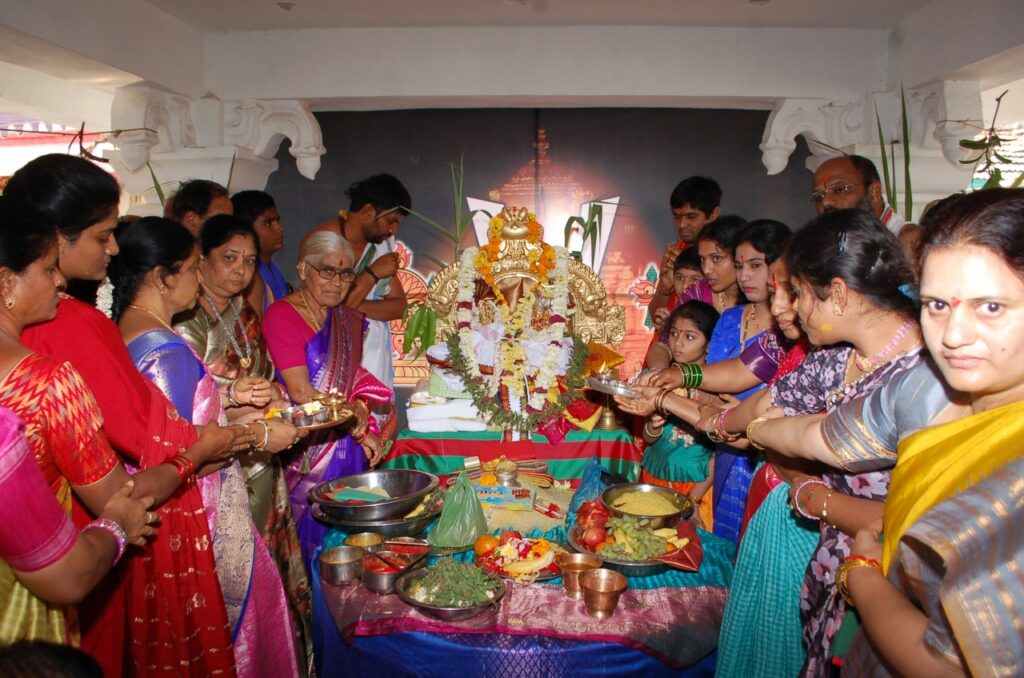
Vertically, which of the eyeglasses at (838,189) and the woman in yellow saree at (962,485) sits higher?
the eyeglasses at (838,189)

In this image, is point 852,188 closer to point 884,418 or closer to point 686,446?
point 686,446

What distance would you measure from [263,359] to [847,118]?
5228 millimetres

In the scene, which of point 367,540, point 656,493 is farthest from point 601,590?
point 367,540

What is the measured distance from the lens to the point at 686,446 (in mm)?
3633

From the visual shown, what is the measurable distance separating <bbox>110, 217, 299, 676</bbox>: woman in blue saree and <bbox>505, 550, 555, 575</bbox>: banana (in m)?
1.01

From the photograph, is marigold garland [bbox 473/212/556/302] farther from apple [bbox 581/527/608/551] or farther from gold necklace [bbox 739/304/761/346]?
apple [bbox 581/527/608/551]

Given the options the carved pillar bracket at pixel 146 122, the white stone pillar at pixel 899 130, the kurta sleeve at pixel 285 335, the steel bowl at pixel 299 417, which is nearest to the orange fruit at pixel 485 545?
the steel bowl at pixel 299 417

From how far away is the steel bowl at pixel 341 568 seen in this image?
2.34 meters

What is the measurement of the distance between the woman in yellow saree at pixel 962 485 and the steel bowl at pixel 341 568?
1488 millimetres

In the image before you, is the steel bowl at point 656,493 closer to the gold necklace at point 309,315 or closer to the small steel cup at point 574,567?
the small steel cup at point 574,567

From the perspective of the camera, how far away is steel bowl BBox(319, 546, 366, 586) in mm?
2344

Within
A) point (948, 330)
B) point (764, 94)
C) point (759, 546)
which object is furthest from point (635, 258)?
point (948, 330)

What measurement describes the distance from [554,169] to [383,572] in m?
5.35

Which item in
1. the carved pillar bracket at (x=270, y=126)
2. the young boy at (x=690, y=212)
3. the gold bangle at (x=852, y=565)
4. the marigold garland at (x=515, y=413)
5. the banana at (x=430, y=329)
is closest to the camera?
the gold bangle at (x=852, y=565)
